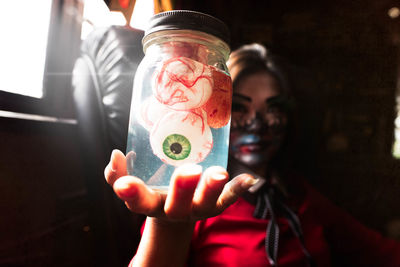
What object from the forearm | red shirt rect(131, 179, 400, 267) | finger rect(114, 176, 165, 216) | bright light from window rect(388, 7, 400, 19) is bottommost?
red shirt rect(131, 179, 400, 267)

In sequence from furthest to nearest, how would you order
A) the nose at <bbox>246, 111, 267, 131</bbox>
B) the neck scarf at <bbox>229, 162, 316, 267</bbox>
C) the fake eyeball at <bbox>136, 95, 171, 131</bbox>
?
the nose at <bbox>246, 111, 267, 131</bbox> < the neck scarf at <bbox>229, 162, 316, 267</bbox> < the fake eyeball at <bbox>136, 95, 171, 131</bbox>

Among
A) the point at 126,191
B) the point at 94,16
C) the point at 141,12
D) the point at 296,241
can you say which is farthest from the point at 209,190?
the point at 94,16

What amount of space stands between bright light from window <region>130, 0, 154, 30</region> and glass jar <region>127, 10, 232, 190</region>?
657 mm

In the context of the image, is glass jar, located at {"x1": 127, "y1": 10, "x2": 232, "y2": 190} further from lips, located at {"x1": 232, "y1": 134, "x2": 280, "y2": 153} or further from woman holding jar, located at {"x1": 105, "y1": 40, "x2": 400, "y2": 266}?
lips, located at {"x1": 232, "y1": 134, "x2": 280, "y2": 153}

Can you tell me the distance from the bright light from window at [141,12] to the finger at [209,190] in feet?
3.04

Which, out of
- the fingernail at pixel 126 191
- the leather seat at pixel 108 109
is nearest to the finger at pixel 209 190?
the fingernail at pixel 126 191

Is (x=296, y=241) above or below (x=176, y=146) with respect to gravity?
below

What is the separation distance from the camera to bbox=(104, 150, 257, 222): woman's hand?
1.32 feet

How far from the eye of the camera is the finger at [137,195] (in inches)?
15.7

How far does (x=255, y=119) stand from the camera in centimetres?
105

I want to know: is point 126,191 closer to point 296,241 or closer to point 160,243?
point 160,243

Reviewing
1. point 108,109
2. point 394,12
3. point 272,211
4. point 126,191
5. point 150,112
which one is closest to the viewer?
point 126,191

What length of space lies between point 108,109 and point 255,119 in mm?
580

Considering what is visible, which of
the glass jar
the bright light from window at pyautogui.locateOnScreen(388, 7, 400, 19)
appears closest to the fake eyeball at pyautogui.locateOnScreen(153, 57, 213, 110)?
the glass jar
